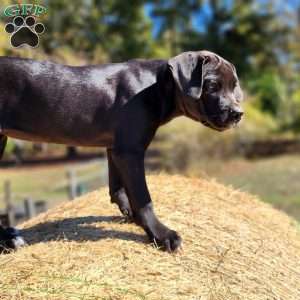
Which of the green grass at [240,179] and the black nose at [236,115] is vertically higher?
the black nose at [236,115]

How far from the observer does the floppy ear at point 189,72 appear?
3818 millimetres

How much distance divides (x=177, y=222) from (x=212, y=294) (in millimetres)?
1148

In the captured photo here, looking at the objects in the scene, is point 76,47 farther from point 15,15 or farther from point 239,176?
point 15,15

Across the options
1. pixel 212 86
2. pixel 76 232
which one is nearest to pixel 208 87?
pixel 212 86

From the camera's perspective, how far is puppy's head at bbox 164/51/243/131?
3812 millimetres

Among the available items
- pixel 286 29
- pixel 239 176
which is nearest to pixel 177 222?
pixel 239 176

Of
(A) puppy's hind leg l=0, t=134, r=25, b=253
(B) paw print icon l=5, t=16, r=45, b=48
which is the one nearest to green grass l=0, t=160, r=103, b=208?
(A) puppy's hind leg l=0, t=134, r=25, b=253

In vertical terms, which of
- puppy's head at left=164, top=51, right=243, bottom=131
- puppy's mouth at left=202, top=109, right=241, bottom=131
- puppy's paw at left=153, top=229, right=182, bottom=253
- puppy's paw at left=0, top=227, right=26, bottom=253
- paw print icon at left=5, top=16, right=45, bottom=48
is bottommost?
puppy's paw at left=0, top=227, right=26, bottom=253

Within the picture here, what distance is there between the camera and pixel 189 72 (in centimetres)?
385

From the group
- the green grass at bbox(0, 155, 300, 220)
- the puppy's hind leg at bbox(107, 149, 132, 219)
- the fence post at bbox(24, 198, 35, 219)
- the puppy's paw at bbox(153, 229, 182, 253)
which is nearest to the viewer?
the puppy's paw at bbox(153, 229, 182, 253)

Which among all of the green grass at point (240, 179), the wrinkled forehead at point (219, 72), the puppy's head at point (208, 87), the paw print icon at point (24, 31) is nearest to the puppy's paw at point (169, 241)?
the puppy's head at point (208, 87)

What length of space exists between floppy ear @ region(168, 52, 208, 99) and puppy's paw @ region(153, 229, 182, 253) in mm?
921

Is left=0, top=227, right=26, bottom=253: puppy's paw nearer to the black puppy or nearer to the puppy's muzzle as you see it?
the black puppy

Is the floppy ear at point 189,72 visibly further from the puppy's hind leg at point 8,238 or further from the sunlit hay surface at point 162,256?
the puppy's hind leg at point 8,238
